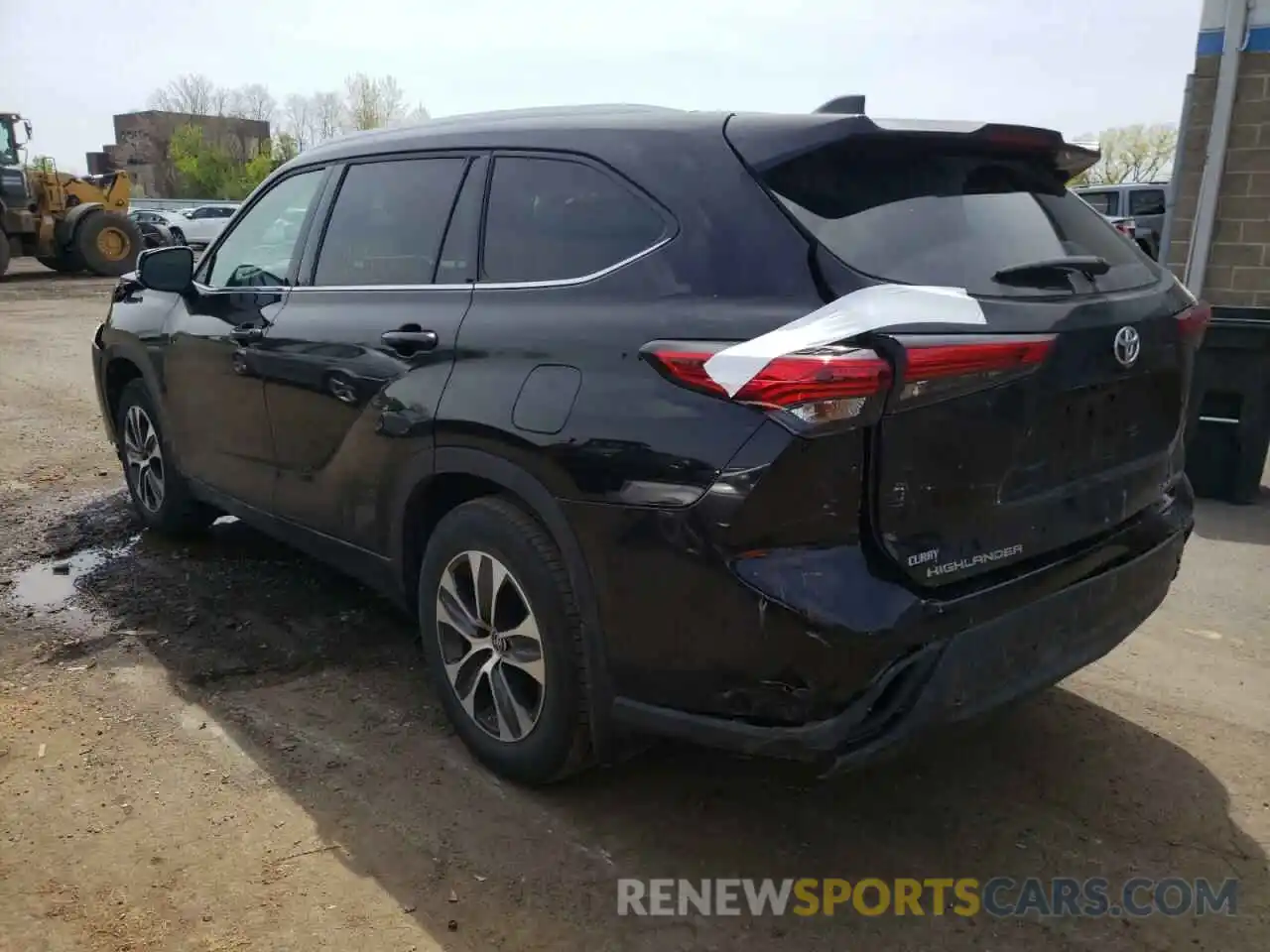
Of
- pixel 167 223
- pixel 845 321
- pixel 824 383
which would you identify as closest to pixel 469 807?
pixel 824 383

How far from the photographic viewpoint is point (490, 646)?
302 centimetres

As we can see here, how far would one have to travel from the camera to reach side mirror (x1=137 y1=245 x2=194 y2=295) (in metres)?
4.52

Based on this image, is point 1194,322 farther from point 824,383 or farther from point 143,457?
point 143,457

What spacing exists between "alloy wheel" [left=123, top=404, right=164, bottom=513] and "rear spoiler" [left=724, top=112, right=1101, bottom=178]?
11.7 feet

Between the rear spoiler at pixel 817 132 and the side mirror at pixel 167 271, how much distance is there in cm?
285

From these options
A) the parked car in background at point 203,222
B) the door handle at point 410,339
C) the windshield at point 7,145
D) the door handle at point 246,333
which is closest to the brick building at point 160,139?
the parked car in background at point 203,222

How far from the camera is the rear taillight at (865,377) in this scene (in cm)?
221

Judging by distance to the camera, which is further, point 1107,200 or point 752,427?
point 1107,200

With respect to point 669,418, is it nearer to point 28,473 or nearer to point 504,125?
point 504,125

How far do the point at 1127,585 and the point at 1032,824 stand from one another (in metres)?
0.71

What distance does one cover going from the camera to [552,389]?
269 centimetres

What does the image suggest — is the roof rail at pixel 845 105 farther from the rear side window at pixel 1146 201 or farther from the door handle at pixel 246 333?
Result: the rear side window at pixel 1146 201
